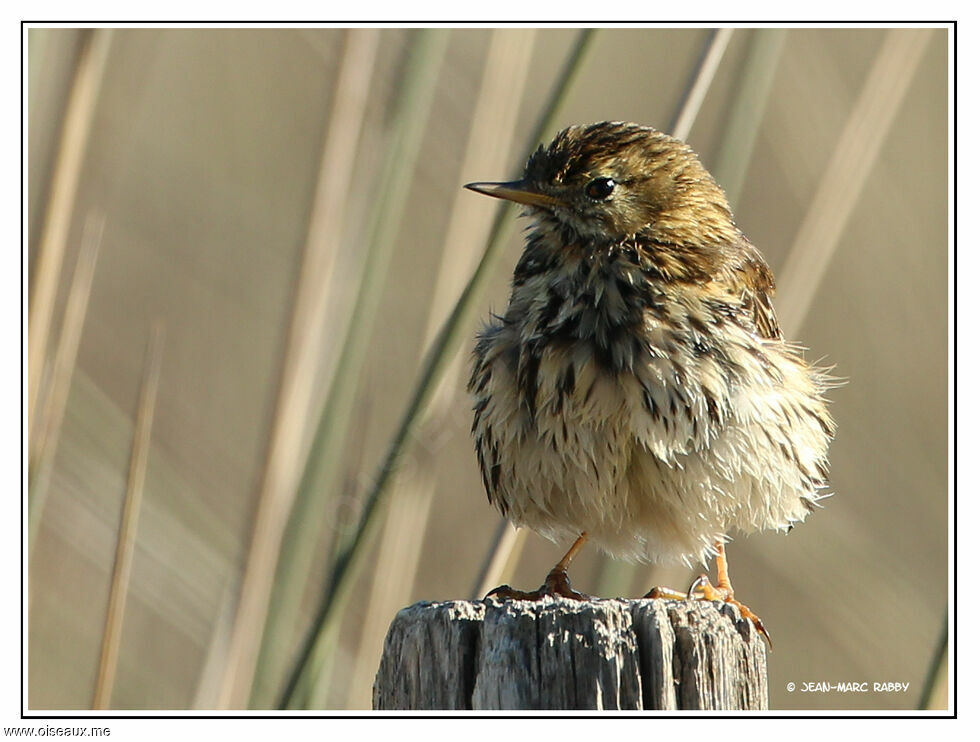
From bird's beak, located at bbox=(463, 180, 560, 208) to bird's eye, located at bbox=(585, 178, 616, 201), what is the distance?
10 centimetres

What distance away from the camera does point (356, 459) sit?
3.76m

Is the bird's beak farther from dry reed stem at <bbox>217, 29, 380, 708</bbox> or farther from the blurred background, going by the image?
dry reed stem at <bbox>217, 29, 380, 708</bbox>

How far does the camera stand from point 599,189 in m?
3.68

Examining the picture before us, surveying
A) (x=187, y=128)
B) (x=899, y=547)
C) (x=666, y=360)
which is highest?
(x=187, y=128)

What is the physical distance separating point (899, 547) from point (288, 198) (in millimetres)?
2304

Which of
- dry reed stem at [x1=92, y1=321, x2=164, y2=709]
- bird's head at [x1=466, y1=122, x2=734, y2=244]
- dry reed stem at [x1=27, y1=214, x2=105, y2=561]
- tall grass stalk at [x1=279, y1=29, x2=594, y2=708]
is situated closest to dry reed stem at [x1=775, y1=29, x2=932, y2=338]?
bird's head at [x1=466, y1=122, x2=734, y2=244]

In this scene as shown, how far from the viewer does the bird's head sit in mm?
3666

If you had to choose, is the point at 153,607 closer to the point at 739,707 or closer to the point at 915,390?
the point at 739,707

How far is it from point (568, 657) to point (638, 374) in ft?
3.55

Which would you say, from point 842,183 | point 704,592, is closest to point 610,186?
point 842,183

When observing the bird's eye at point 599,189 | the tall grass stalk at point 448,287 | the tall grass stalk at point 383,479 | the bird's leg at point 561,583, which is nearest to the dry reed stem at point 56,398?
the tall grass stalk at point 383,479

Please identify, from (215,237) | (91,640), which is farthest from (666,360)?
(91,640)

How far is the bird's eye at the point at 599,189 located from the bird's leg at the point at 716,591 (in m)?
1.10

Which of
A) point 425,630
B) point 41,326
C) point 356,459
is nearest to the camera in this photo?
point 425,630
